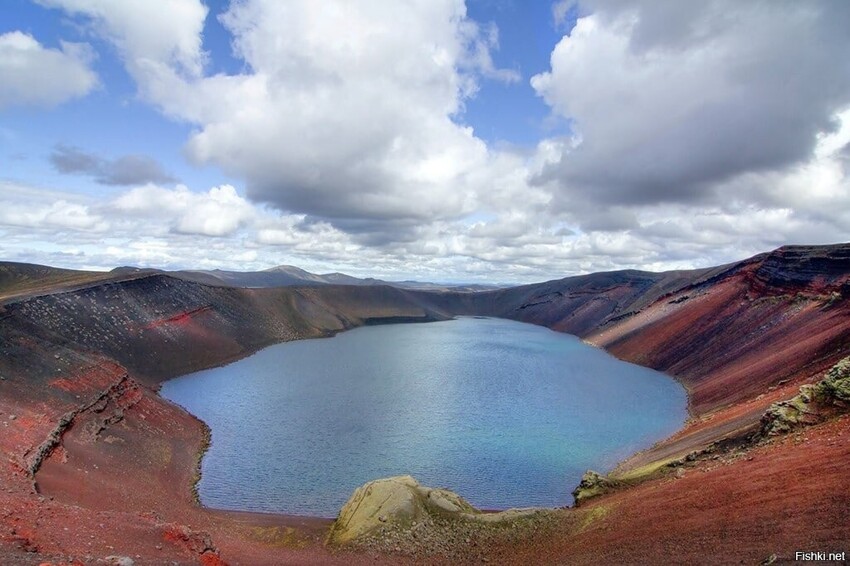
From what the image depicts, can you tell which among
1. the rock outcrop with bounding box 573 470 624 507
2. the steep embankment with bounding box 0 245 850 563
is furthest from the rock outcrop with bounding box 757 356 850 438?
the rock outcrop with bounding box 573 470 624 507

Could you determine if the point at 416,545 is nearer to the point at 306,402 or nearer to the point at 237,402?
the point at 306,402

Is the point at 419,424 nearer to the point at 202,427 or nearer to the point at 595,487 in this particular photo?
the point at 202,427

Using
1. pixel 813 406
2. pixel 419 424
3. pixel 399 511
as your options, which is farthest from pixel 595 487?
pixel 419 424

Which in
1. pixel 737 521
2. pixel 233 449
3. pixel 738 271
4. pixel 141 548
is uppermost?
pixel 738 271

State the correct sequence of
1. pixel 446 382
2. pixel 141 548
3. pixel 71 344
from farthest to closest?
pixel 446 382 → pixel 71 344 → pixel 141 548

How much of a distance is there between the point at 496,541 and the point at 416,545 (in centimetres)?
363

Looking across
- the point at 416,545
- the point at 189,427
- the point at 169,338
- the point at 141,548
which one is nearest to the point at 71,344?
the point at 189,427

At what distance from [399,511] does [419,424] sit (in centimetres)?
2252

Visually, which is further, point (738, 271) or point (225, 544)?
point (738, 271)

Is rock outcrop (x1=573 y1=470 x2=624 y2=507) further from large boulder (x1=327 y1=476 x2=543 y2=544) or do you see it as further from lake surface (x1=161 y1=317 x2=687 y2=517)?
large boulder (x1=327 y1=476 x2=543 y2=544)

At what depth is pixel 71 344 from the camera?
49.9m

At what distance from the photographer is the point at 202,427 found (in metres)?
47.3

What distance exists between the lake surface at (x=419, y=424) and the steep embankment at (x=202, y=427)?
10.2 feet

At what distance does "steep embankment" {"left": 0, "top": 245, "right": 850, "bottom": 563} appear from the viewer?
59.7 ft
